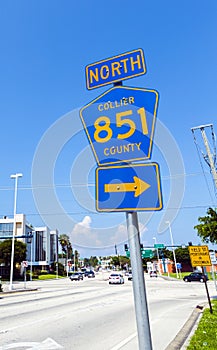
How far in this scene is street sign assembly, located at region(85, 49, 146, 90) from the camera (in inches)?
107

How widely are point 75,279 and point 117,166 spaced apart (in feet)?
168

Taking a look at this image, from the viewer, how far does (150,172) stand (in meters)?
2.21

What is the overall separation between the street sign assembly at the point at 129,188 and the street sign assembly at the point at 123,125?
4.2 inches

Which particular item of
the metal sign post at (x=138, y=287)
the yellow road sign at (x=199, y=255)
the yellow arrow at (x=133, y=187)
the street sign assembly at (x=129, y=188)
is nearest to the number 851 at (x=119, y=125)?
the street sign assembly at (x=129, y=188)

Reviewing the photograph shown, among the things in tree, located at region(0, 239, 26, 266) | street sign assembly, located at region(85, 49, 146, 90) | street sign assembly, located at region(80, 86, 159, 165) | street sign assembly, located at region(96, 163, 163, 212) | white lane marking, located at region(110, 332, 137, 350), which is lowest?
white lane marking, located at region(110, 332, 137, 350)

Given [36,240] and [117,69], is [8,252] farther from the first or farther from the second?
[117,69]

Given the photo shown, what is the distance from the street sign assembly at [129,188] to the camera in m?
2.12

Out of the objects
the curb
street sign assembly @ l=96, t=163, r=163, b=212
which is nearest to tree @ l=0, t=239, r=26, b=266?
the curb

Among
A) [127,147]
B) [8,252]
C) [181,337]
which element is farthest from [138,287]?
[8,252]

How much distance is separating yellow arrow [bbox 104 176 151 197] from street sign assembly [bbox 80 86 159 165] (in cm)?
22

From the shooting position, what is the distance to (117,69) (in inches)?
108

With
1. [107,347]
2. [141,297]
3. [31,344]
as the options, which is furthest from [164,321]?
[141,297]

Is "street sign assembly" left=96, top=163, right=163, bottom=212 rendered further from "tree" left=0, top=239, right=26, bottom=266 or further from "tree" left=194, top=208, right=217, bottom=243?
"tree" left=0, top=239, right=26, bottom=266

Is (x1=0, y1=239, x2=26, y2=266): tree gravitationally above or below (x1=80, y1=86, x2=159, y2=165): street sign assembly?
above
